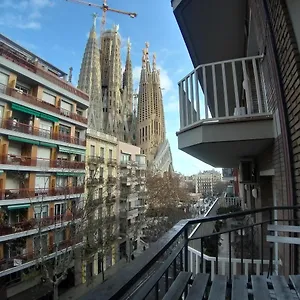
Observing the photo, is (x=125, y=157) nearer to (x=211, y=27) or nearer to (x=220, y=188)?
(x=211, y=27)

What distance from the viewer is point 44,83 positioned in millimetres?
14875

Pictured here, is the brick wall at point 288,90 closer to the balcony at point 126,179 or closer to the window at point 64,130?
the window at point 64,130

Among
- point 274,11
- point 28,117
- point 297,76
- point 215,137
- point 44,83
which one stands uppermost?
point 44,83

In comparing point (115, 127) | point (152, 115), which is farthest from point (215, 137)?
point (152, 115)

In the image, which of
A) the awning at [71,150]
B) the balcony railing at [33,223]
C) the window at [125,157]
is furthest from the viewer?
the window at [125,157]

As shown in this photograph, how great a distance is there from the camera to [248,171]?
15.9 ft

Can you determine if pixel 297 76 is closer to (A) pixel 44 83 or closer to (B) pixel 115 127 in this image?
(A) pixel 44 83

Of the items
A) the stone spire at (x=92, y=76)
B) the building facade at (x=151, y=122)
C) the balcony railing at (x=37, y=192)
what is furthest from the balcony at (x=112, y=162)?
the building facade at (x=151, y=122)

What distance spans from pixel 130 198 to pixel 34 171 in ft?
42.3

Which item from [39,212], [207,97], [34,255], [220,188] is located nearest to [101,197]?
[39,212]

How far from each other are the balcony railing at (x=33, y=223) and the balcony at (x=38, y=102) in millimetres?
6442

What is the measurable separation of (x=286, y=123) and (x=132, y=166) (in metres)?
24.8

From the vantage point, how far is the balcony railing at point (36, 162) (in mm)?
12938

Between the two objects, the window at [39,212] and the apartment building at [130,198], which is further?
the apartment building at [130,198]
